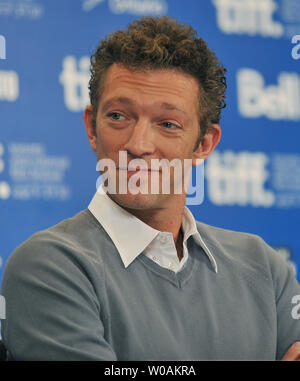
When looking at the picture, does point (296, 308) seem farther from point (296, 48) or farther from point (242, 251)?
point (296, 48)

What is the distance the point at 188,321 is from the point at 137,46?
2.29ft

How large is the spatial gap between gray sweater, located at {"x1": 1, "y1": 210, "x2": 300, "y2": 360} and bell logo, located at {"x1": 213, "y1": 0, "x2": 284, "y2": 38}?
148cm

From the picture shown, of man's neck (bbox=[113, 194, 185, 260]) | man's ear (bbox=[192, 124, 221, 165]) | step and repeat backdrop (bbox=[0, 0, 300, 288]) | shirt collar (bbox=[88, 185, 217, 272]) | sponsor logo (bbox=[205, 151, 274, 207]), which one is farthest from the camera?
sponsor logo (bbox=[205, 151, 274, 207])

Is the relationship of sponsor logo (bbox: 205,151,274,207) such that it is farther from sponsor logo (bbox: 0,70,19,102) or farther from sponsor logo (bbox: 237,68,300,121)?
sponsor logo (bbox: 0,70,19,102)

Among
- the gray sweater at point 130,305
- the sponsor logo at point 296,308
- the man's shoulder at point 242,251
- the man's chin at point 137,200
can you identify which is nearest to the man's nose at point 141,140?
the man's chin at point 137,200

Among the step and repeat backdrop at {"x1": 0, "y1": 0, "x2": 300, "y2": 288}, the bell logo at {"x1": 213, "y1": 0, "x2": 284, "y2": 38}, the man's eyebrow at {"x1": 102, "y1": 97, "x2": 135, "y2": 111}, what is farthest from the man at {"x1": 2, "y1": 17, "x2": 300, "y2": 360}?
the bell logo at {"x1": 213, "y1": 0, "x2": 284, "y2": 38}

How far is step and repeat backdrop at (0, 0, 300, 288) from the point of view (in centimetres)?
248

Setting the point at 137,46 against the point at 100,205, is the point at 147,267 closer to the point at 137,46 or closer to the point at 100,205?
the point at 100,205

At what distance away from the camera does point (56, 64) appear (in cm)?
256

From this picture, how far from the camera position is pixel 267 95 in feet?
9.40

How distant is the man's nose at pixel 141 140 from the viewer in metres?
1.48

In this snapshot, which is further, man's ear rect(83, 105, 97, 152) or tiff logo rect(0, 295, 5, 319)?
man's ear rect(83, 105, 97, 152)

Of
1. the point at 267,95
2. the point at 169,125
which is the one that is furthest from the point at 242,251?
the point at 267,95

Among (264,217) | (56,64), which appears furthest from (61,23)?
(264,217)
